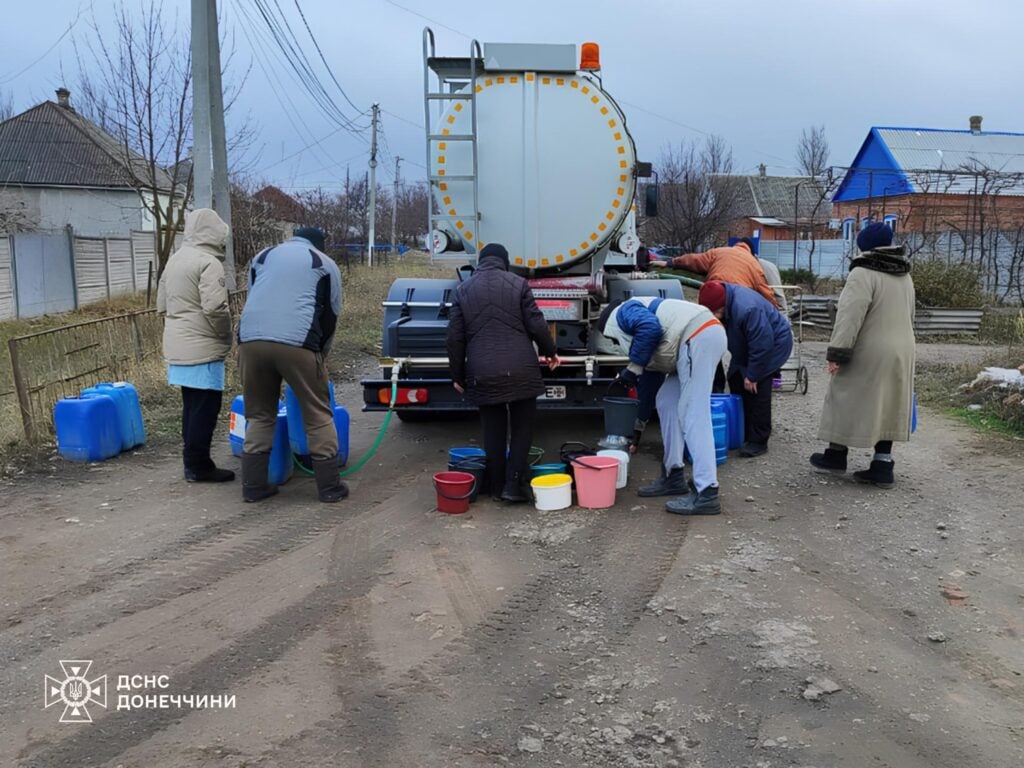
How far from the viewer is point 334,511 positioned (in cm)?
589

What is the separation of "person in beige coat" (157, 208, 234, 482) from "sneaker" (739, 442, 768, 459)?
171 inches

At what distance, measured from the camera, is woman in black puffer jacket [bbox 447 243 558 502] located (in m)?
5.80

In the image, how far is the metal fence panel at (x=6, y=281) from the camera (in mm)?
20703

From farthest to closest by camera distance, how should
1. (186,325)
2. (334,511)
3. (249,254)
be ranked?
(249,254), (186,325), (334,511)

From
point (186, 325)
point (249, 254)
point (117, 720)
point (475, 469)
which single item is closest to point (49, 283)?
point (249, 254)

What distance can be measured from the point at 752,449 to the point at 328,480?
3648mm

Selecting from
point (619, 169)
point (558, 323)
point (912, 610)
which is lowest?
point (912, 610)

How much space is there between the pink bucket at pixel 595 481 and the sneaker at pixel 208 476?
108 inches

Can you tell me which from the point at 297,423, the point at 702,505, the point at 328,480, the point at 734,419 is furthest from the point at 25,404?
the point at 734,419

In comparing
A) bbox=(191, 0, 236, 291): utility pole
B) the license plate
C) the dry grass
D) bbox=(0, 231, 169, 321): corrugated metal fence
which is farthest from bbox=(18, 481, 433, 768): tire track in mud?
bbox=(0, 231, 169, 321): corrugated metal fence

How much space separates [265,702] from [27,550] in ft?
8.58

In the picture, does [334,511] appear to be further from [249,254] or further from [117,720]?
[249,254]

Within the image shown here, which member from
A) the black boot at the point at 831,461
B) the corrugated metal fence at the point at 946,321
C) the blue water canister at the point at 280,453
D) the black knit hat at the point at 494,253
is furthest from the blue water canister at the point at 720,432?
the corrugated metal fence at the point at 946,321

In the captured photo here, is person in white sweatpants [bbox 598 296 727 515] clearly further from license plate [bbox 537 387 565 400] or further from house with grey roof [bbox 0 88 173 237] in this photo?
house with grey roof [bbox 0 88 173 237]
